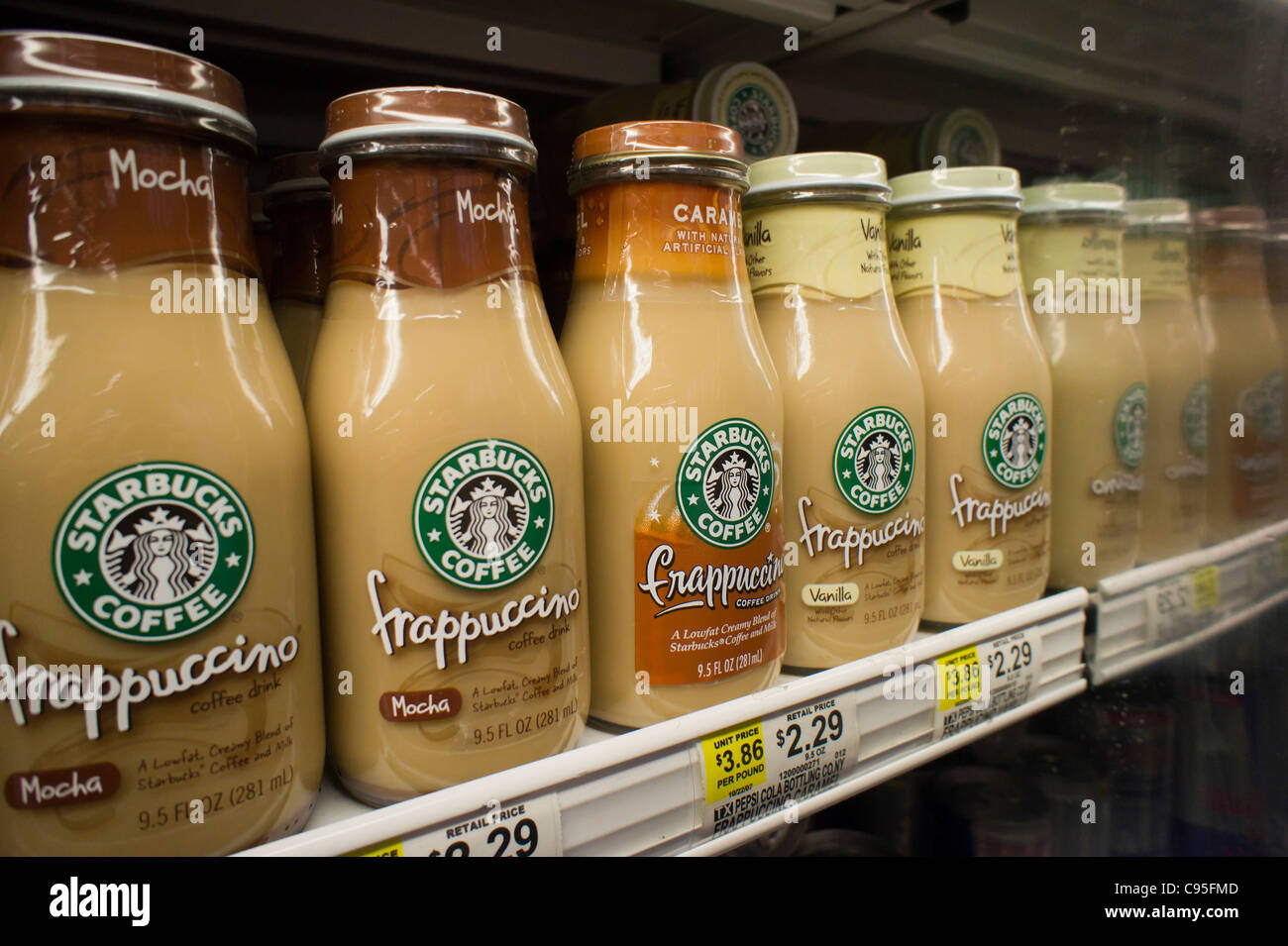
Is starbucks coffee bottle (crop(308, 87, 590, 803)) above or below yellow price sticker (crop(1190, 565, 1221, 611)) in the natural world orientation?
above

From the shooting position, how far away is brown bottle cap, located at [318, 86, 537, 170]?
0.64 m

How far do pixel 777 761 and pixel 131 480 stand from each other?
1.94 feet

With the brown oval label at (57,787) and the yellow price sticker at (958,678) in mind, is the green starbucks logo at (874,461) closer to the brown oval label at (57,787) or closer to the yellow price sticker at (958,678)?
the yellow price sticker at (958,678)

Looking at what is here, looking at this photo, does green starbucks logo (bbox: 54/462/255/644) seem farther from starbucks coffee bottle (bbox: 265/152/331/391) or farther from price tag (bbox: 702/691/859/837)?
price tag (bbox: 702/691/859/837)

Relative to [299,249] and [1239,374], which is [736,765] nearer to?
[299,249]

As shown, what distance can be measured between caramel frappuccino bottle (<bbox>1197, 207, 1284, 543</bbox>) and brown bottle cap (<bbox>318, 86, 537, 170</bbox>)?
1228mm

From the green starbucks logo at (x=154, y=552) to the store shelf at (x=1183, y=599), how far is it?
1.11 meters

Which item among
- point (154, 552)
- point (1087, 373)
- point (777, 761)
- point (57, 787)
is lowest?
point (777, 761)

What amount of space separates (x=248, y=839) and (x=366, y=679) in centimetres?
13

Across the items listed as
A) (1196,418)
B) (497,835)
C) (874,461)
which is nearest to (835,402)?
(874,461)

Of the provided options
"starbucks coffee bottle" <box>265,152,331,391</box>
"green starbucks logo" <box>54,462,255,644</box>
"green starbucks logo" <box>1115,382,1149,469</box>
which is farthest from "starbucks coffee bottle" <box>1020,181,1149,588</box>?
"green starbucks logo" <box>54,462,255,644</box>

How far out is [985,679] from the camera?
1003 millimetres

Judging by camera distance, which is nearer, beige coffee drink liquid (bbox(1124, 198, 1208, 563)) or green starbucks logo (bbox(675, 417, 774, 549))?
green starbucks logo (bbox(675, 417, 774, 549))
